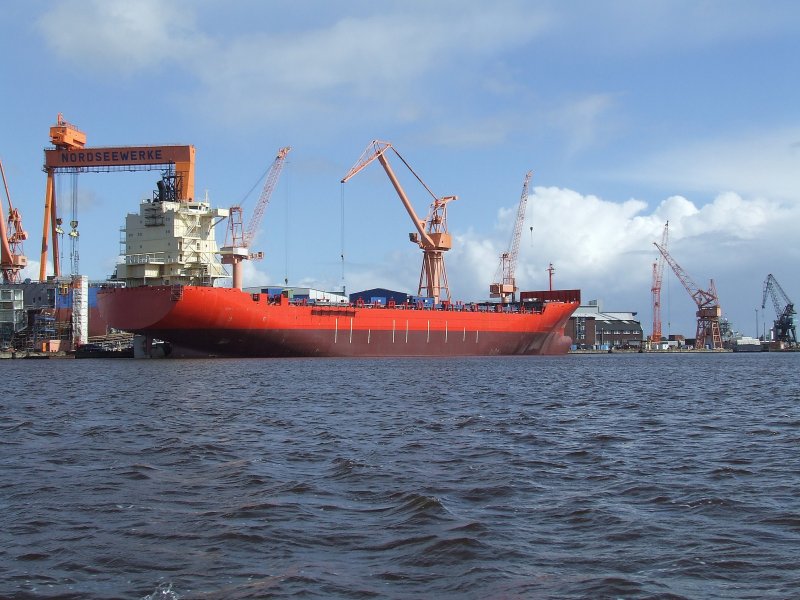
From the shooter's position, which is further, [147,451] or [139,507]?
[147,451]

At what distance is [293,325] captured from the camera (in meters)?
55.3

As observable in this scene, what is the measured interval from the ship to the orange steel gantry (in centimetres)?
118

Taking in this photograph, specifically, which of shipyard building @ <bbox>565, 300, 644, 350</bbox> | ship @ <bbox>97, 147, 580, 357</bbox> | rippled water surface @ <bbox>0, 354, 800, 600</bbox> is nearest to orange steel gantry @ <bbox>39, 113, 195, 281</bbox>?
ship @ <bbox>97, 147, 580, 357</bbox>

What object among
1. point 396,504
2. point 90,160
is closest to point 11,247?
point 90,160

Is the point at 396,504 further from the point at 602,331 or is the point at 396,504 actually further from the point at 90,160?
the point at 602,331

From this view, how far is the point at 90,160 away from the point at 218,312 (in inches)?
846

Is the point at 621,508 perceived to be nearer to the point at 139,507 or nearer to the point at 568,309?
the point at 139,507

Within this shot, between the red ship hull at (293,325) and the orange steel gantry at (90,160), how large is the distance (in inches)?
394

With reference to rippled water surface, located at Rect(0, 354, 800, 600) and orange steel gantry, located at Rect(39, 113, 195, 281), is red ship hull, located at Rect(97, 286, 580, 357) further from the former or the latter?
rippled water surface, located at Rect(0, 354, 800, 600)

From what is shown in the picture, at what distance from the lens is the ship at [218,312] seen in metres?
50.8

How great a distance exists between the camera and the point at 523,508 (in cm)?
1027

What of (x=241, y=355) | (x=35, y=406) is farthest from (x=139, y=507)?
(x=241, y=355)

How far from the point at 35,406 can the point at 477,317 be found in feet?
159

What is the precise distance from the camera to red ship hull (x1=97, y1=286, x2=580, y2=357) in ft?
166
